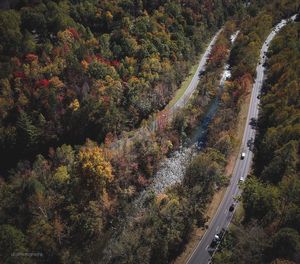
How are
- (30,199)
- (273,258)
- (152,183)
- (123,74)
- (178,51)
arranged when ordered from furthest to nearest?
(178,51), (123,74), (152,183), (30,199), (273,258)

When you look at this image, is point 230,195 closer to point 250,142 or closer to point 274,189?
point 274,189

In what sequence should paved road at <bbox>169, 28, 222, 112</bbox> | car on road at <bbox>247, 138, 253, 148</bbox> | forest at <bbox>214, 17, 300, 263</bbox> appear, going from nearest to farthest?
forest at <bbox>214, 17, 300, 263</bbox> → car on road at <bbox>247, 138, 253, 148</bbox> → paved road at <bbox>169, 28, 222, 112</bbox>

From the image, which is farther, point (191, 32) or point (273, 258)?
point (191, 32)

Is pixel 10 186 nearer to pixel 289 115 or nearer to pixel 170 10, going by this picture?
pixel 289 115

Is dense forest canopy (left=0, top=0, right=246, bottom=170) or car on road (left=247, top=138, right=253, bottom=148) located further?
car on road (left=247, top=138, right=253, bottom=148)

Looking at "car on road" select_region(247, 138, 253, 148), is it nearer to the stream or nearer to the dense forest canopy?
the stream

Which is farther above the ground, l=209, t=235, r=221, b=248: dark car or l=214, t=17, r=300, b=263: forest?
l=214, t=17, r=300, b=263: forest

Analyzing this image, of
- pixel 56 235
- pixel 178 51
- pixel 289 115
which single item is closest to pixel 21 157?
pixel 56 235

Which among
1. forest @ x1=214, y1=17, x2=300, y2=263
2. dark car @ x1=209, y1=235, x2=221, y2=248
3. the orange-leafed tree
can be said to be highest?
forest @ x1=214, y1=17, x2=300, y2=263

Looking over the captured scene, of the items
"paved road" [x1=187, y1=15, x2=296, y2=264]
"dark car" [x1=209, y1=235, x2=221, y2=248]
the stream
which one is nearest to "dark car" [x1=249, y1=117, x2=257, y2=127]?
"paved road" [x1=187, y1=15, x2=296, y2=264]
